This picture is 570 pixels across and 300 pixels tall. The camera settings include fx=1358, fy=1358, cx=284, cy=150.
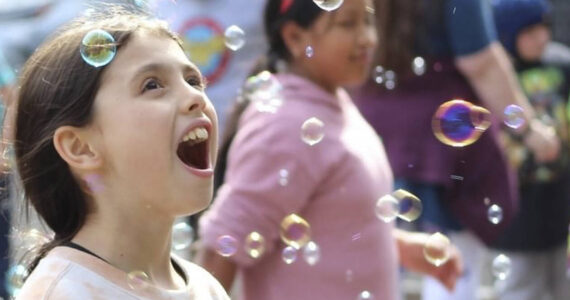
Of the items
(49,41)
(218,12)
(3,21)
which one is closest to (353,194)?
(49,41)

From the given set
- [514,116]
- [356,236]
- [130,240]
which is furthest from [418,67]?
[130,240]

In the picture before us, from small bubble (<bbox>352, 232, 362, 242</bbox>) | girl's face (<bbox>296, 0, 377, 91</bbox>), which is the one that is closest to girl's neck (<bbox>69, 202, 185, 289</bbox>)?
small bubble (<bbox>352, 232, 362, 242</bbox>)

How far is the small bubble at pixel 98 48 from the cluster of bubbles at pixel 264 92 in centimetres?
76

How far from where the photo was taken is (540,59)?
394 centimetres

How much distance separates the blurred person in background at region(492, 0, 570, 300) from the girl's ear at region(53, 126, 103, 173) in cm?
207

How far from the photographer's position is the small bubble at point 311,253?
8.37 feet

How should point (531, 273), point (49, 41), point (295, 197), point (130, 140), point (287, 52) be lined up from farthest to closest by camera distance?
point (531, 273) < point (287, 52) < point (295, 197) < point (49, 41) < point (130, 140)

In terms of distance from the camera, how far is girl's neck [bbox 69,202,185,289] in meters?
1.82

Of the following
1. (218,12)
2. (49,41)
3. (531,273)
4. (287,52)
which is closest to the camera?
(49,41)

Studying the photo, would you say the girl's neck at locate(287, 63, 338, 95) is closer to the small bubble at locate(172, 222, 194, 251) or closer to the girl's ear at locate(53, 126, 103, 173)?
the small bubble at locate(172, 222, 194, 251)

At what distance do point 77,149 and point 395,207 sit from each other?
87cm

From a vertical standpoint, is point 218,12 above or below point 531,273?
above

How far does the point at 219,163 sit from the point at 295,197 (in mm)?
266

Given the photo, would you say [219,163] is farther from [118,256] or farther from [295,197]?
[118,256]
